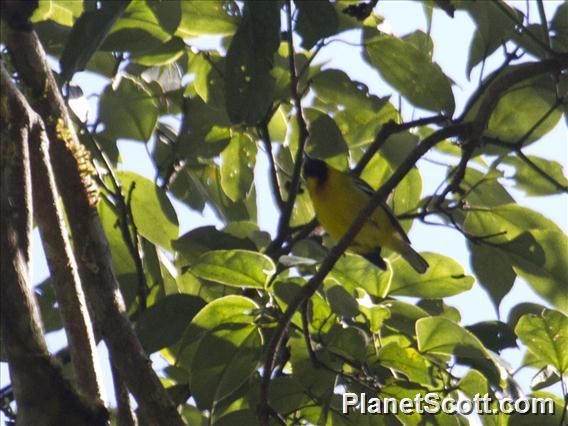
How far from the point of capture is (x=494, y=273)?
2.65 m

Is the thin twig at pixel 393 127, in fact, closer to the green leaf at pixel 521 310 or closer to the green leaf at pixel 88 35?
the green leaf at pixel 521 310

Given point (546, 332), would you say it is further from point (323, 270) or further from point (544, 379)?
point (323, 270)

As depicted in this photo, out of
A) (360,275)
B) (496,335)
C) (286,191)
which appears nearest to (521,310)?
(496,335)

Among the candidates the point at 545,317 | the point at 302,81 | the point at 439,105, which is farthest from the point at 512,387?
the point at 302,81

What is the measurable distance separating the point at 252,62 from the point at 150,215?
79 cm

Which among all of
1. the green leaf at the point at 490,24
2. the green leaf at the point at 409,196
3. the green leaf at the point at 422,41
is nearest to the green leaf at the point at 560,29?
the green leaf at the point at 490,24

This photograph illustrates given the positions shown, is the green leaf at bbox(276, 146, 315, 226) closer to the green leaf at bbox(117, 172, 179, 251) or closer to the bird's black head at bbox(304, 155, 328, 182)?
the green leaf at bbox(117, 172, 179, 251)

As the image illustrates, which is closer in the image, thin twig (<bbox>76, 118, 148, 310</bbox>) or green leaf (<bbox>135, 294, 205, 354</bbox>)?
green leaf (<bbox>135, 294, 205, 354</bbox>)

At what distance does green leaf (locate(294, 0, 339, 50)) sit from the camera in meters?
1.92

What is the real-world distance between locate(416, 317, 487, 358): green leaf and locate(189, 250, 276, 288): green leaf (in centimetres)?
37

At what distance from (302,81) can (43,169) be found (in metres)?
0.87

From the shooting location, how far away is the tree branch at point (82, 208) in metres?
2.23

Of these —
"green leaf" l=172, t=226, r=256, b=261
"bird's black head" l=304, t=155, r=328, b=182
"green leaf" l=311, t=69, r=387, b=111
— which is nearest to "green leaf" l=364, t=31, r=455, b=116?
"green leaf" l=311, t=69, r=387, b=111

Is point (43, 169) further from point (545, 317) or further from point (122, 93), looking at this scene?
point (545, 317)
